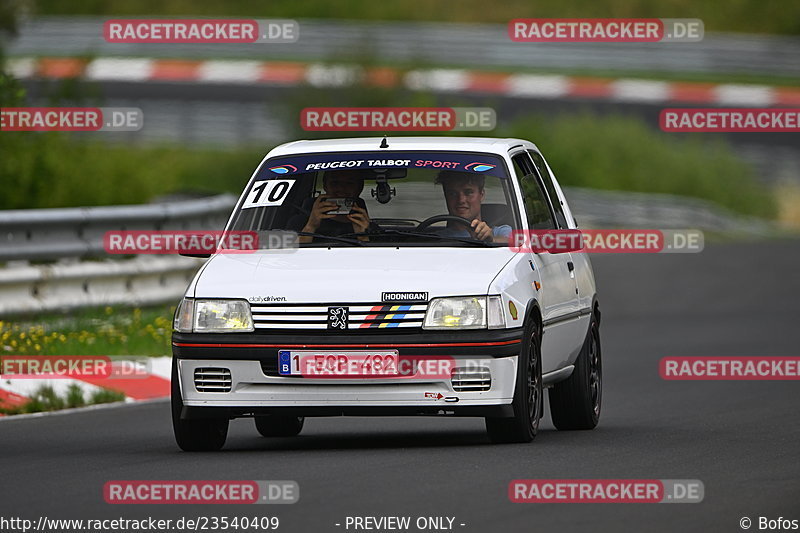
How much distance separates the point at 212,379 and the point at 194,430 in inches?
17.1

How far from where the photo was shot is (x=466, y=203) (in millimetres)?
11156

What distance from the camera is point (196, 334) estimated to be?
10.2 m

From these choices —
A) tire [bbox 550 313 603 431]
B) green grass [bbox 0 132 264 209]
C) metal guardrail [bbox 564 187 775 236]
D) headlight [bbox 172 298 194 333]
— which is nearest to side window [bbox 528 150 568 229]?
tire [bbox 550 313 603 431]

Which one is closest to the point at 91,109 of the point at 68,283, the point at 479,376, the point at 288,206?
the point at 68,283

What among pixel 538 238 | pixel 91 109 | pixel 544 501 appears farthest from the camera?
pixel 91 109

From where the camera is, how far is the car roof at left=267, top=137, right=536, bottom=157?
37.4 feet

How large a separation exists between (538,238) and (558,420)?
1375mm

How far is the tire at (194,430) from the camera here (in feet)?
33.9

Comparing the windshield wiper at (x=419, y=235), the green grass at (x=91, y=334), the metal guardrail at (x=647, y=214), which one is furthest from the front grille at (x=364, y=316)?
the metal guardrail at (x=647, y=214)

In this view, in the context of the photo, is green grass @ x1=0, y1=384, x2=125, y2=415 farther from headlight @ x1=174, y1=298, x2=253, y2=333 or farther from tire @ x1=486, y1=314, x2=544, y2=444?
tire @ x1=486, y1=314, x2=544, y2=444

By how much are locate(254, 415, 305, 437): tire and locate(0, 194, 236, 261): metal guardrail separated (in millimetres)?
4572

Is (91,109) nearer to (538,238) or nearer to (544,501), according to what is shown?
(538,238)

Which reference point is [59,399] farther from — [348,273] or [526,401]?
[526,401]

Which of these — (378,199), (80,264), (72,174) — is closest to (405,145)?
(378,199)
